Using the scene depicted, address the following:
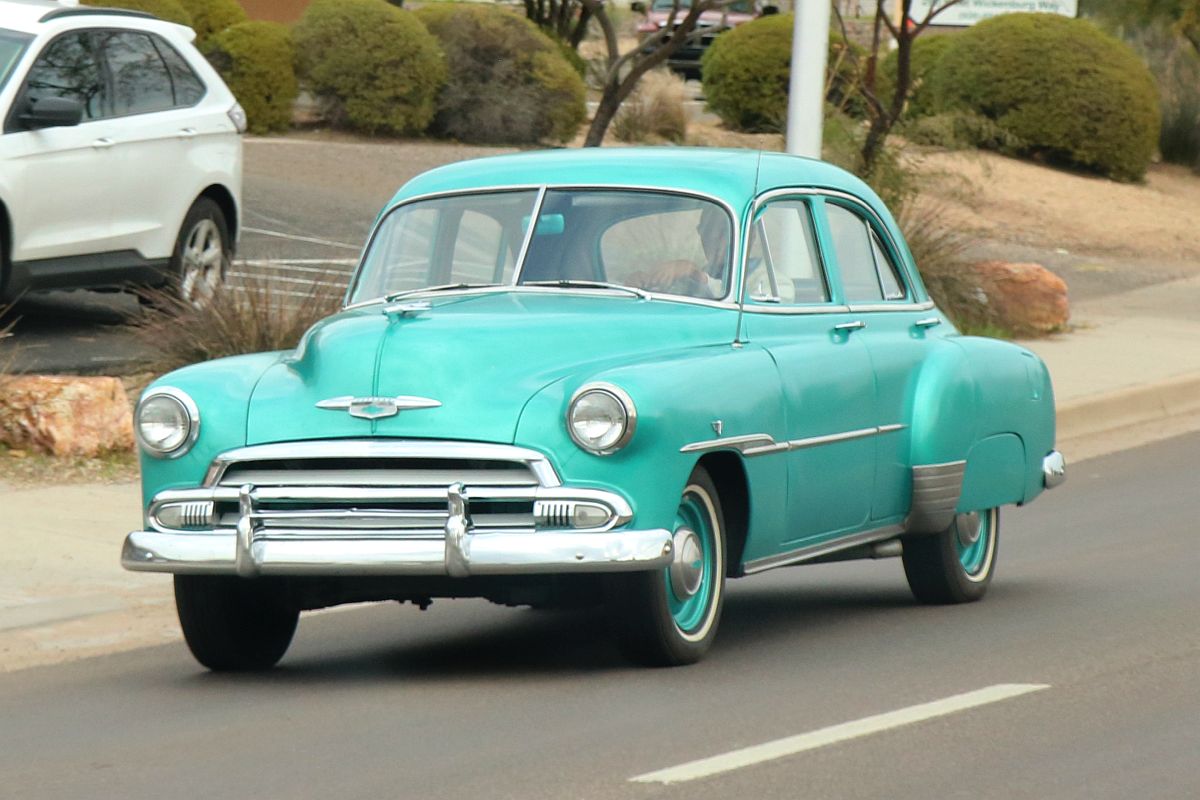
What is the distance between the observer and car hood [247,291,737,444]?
22.0 feet

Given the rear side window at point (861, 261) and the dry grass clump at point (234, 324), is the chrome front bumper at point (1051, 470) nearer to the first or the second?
the rear side window at point (861, 261)

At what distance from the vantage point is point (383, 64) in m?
26.4

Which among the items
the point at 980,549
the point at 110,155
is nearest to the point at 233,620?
the point at 980,549

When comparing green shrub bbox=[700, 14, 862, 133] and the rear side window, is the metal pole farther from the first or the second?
green shrub bbox=[700, 14, 862, 133]

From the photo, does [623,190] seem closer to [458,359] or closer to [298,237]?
[458,359]

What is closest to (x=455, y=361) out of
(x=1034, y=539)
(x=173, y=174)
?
(x=1034, y=539)

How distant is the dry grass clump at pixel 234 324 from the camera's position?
12516 mm

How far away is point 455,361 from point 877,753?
5.82 ft

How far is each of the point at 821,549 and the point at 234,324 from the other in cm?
Result: 560

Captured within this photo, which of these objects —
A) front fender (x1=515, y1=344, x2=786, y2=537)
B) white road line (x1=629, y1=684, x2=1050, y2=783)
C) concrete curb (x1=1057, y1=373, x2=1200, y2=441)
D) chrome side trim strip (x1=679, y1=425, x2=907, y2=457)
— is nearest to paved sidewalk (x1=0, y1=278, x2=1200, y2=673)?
concrete curb (x1=1057, y1=373, x2=1200, y2=441)

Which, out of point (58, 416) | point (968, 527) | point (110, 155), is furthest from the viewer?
point (110, 155)

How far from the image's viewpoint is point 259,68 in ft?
85.7

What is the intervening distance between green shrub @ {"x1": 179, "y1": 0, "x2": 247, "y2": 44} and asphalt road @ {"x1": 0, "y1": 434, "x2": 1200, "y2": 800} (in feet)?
63.7

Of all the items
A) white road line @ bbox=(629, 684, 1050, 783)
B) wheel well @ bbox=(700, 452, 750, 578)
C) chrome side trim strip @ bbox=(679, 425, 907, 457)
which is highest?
chrome side trim strip @ bbox=(679, 425, 907, 457)
